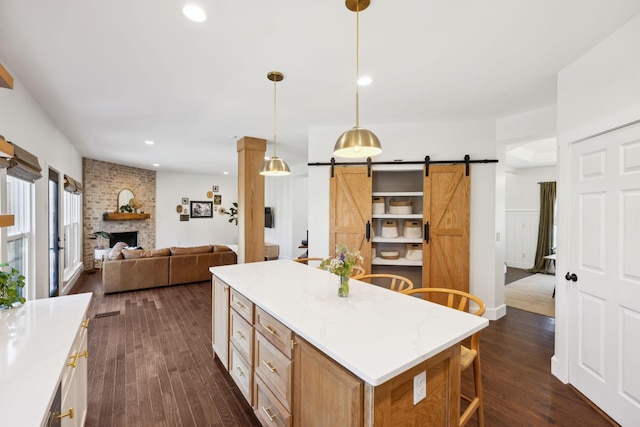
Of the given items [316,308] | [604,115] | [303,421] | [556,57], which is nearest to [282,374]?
[303,421]

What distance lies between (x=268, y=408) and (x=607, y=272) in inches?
102

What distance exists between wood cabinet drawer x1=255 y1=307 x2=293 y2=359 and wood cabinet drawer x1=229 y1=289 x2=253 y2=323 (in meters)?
0.11

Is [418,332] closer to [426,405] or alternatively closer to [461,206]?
[426,405]

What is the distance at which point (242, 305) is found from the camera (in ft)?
7.04

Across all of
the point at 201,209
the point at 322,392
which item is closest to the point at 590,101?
the point at 322,392

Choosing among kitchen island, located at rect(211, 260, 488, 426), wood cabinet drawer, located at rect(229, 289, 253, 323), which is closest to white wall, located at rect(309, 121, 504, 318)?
wood cabinet drawer, located at rect(229, 289, 253, 323)

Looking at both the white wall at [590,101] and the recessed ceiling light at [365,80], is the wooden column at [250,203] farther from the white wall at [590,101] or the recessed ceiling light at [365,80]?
the white wall at [590,101]

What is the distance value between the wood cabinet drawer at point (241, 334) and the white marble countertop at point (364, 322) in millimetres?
247

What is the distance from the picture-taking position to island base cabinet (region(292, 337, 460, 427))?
111cm

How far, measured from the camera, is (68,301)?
1.87 metres

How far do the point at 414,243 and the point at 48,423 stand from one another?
396 cm

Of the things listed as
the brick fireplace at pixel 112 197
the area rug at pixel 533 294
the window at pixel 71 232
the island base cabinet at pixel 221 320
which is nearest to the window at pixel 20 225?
the island base cabinet at pixel 221 320

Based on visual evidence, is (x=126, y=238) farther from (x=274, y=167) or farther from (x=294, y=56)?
(x=294, y=56)

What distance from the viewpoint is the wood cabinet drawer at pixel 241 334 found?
201cm
